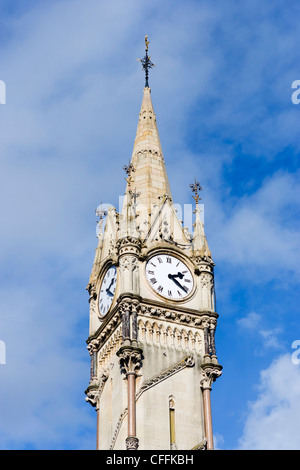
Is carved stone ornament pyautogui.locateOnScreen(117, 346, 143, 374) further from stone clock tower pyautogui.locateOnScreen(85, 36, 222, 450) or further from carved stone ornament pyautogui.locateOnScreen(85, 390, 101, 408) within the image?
carved stone ornament pyautogui.locateOnScreen(85, 390, 101, 408)

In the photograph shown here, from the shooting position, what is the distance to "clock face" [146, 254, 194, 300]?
2854 inches

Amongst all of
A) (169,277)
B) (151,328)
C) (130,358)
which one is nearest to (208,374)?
(151,328)

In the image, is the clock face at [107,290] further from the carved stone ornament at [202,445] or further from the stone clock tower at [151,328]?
the carved stone ornament at [202,445]

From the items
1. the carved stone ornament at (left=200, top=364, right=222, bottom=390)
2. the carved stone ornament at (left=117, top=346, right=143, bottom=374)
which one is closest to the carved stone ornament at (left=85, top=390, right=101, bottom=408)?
the carved stone ornament at (left=117, top=346, right=143, bottom=374)

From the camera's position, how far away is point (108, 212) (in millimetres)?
77625

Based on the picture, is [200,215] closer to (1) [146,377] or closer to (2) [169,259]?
(2) [169,259]

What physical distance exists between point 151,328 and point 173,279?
161 inches

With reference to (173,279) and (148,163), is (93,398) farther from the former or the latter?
(148,163)

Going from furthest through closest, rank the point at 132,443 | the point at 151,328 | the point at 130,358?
the point at 151,328
the point at 130,358
the point at 132,443

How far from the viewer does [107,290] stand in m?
73.8

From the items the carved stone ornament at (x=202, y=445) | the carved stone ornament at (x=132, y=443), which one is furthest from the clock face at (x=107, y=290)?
the carved stone ornament at (x=202, y=445)
